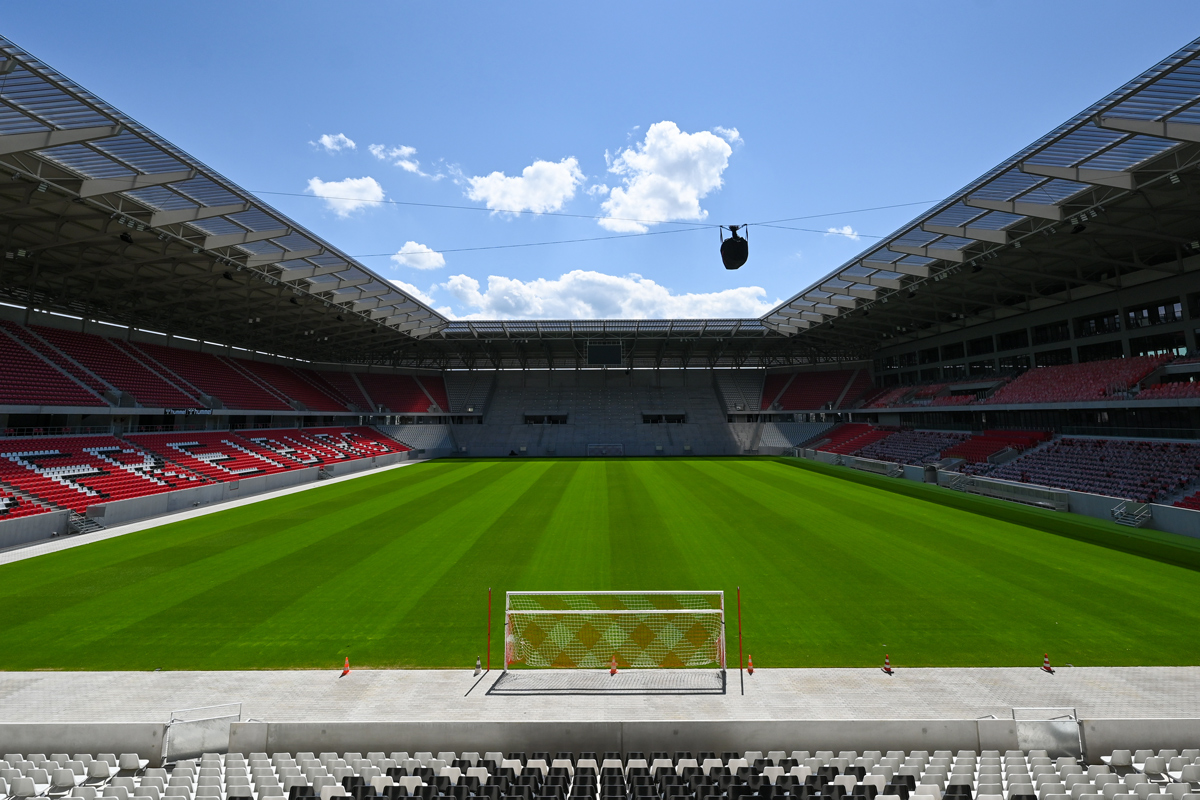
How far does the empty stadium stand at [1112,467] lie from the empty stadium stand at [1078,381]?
2526 millimetres

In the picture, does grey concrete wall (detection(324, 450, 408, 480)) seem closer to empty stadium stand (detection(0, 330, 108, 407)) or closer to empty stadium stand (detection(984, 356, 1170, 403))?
empty stadium stand (detection(0, 330, 108, 407))

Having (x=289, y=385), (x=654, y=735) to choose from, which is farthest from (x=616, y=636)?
(x=289, y=385)

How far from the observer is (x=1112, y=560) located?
14.3m

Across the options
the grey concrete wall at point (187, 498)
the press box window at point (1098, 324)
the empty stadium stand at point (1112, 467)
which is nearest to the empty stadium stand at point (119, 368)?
the grey concrete wall at point (187, 498)

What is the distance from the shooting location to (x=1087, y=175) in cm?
1733

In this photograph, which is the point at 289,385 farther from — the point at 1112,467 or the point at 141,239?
the point at 1112,467

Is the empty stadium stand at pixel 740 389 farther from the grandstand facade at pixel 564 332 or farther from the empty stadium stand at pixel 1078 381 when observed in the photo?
the empty stadium stand at pixel 1078 381

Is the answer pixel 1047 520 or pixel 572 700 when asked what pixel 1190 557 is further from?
pixel 572 700

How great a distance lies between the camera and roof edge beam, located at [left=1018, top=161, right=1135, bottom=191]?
17.2 metres

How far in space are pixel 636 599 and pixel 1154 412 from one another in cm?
2989

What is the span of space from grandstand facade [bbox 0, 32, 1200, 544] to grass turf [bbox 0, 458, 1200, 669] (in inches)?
281

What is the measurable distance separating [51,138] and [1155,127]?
3089cm

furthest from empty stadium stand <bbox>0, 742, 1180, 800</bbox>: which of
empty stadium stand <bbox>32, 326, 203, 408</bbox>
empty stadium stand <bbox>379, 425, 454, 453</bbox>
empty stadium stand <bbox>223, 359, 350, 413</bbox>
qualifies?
empty stadium stand <bbox>379, 425, 454, 453</bbox>

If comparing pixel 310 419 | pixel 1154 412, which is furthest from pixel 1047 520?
pixel 310 419
